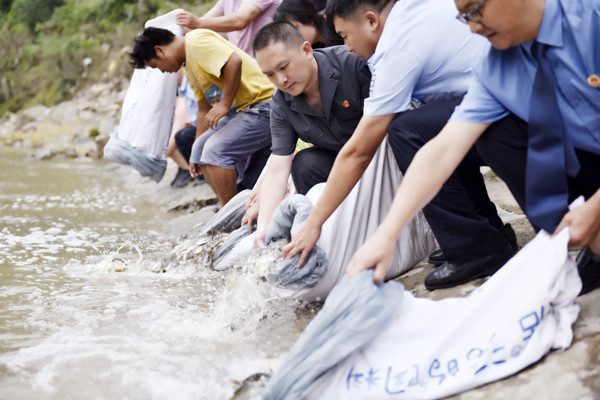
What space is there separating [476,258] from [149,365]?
1171mm

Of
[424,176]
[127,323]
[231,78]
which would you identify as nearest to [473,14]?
[424,176]

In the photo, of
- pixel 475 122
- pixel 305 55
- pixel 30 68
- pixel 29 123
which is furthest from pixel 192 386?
pixel 30 68

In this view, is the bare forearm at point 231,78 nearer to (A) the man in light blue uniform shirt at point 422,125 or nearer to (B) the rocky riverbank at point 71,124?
(A) the man in light blue uniform shirt at point 422,125

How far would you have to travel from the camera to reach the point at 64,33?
21.1 meters

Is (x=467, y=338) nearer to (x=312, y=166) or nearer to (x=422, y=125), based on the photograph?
(x=422, y=125)

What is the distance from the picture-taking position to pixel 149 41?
15.3 ft

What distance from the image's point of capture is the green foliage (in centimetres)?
1734

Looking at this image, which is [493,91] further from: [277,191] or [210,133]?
[210,133]

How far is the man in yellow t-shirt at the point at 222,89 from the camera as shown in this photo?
4500mm

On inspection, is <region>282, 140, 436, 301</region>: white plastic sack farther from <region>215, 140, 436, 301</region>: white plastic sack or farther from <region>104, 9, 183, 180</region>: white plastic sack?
<region>104, 9, 183, 180</region>: white plastic sack

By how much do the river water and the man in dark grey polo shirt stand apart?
17.8 inches

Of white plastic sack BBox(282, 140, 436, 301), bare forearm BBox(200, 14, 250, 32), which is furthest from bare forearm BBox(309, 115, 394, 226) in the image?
bare forearm BBox(200, 14, 250, 32)

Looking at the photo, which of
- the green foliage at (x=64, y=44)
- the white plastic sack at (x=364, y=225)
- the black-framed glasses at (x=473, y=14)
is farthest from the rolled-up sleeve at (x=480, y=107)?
the green foliage at (x=64, y=44)

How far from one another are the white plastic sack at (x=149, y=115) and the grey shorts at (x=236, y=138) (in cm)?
49
